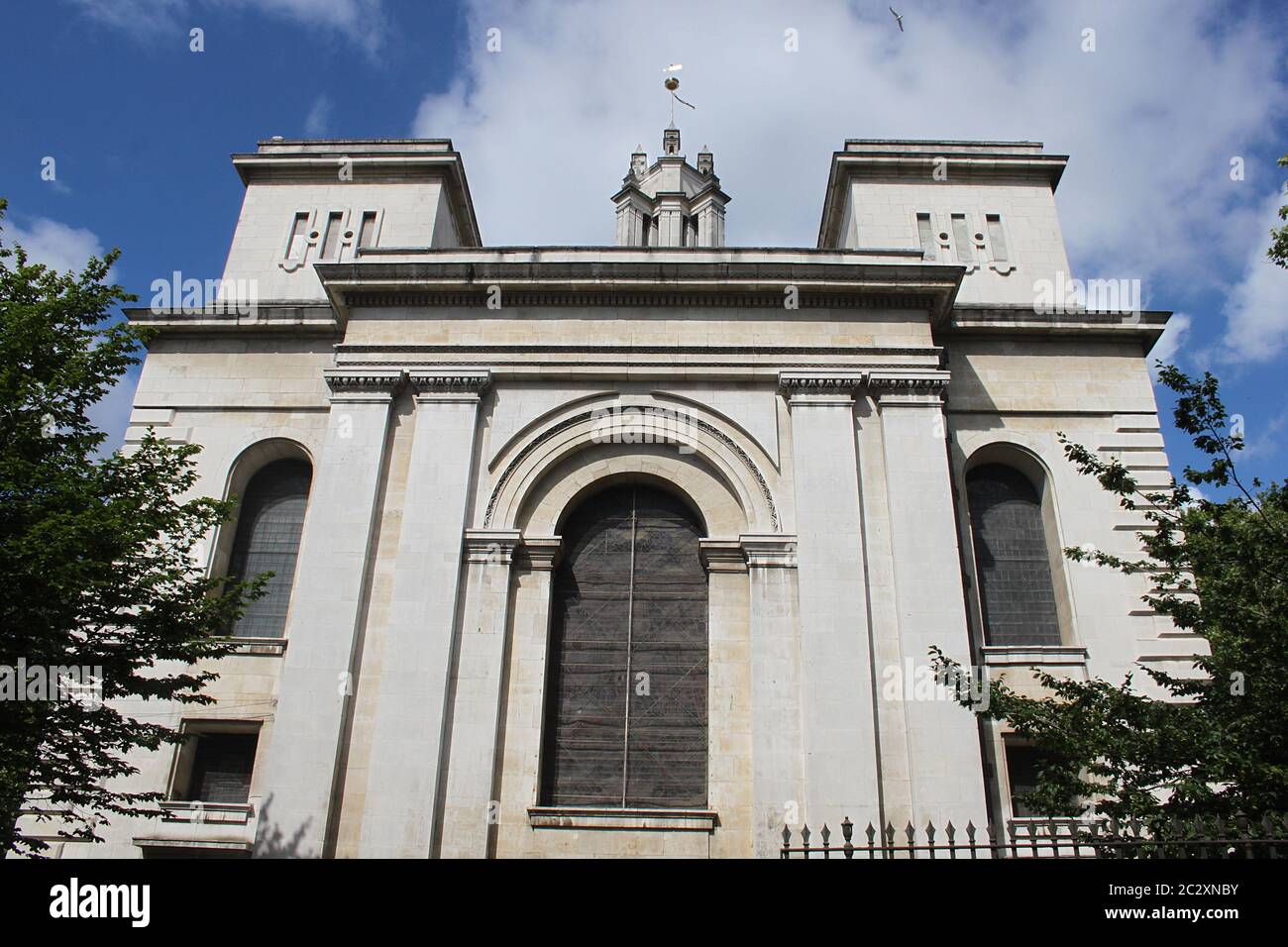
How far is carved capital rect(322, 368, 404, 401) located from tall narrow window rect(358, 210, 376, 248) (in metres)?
5.85

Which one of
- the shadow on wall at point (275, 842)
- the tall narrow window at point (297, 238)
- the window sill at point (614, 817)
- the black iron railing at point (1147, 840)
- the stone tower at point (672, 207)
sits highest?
the stone tower at point (672, 207)

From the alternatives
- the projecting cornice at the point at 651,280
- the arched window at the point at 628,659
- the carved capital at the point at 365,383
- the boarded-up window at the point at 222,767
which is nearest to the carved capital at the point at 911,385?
the projecting cornice at the point at 651,280

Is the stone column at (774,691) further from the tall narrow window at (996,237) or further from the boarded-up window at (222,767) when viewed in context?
the tall narrow window at (996,237)

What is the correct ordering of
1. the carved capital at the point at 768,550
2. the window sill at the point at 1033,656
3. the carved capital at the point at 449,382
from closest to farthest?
the carved capital at the point at 768,550, the window sill at the point at 1033,656, the carved capital at the point at 449,382

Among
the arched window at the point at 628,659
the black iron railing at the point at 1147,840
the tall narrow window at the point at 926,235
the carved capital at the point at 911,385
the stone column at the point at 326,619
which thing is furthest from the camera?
the tall narrow window at the point at 926,235

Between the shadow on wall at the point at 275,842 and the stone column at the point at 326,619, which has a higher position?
the stone column at the point at 326,619

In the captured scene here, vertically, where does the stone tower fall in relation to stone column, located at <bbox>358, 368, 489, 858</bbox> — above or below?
above

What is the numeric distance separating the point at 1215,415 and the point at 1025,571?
6.70 m

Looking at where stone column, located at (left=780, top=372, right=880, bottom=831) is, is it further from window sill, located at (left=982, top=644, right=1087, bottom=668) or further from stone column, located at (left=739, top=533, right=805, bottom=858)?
window sill, located at (left=982, top=644, right=1087, bottom=668)

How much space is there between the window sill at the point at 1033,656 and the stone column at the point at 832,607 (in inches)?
116

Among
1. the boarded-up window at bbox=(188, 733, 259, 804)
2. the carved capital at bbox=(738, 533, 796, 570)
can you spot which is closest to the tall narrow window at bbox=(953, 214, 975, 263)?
the carved capital at bbox=(738, 533, 796, 570)

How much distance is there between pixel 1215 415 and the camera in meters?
14.0

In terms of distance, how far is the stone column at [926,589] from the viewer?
16.2 metres

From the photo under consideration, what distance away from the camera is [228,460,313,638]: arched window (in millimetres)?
19703
